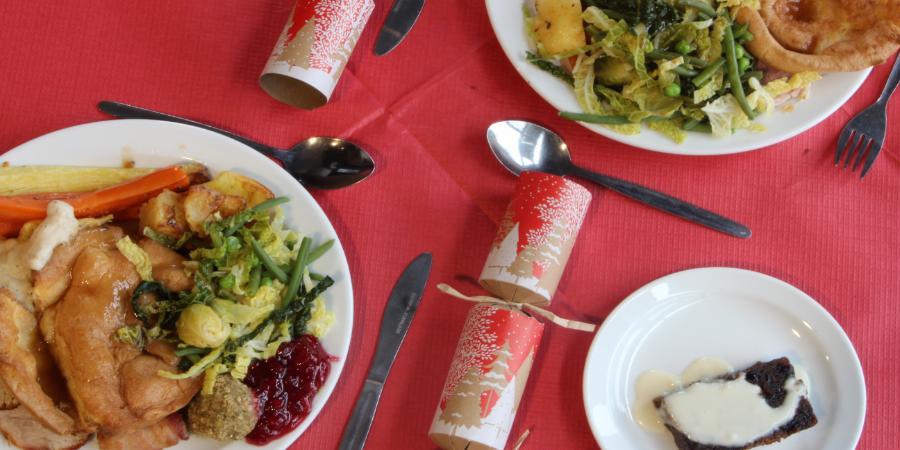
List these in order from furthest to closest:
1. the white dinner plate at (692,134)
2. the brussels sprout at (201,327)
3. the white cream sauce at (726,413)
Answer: the white dinner plate at (692,134), the white cream sauce at (726,413), the brussels sprout at (201,327)

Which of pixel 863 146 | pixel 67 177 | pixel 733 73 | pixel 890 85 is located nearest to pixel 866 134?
pixel 863 146

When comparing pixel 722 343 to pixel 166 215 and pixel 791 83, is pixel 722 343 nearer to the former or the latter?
pixel 791 83

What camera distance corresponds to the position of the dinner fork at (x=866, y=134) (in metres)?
2.21

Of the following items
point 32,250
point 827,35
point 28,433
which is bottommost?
point 28,433

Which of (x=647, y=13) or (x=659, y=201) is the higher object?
(x=647, y=13)

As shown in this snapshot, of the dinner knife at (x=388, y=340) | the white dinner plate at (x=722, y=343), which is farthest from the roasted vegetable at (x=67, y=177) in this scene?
the white dinner plate at (x=722, y=343)

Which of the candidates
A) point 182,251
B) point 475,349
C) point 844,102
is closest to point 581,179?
point 475,349

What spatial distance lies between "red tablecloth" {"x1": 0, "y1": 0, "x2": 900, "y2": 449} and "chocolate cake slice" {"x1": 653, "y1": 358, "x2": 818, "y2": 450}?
0.28 meters

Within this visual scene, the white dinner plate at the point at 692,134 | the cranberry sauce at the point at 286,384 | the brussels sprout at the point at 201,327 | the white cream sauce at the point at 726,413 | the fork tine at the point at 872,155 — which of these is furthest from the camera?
the fork tine at the point at 872,155

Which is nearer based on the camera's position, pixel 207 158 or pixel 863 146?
pixel 207 158

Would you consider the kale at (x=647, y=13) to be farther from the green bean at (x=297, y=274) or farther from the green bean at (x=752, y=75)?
the green bean at (x=297, y=274)

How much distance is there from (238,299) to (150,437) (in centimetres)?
39

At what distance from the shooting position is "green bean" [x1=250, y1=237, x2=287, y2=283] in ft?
6.02

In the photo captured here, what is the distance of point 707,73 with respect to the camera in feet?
6.64
